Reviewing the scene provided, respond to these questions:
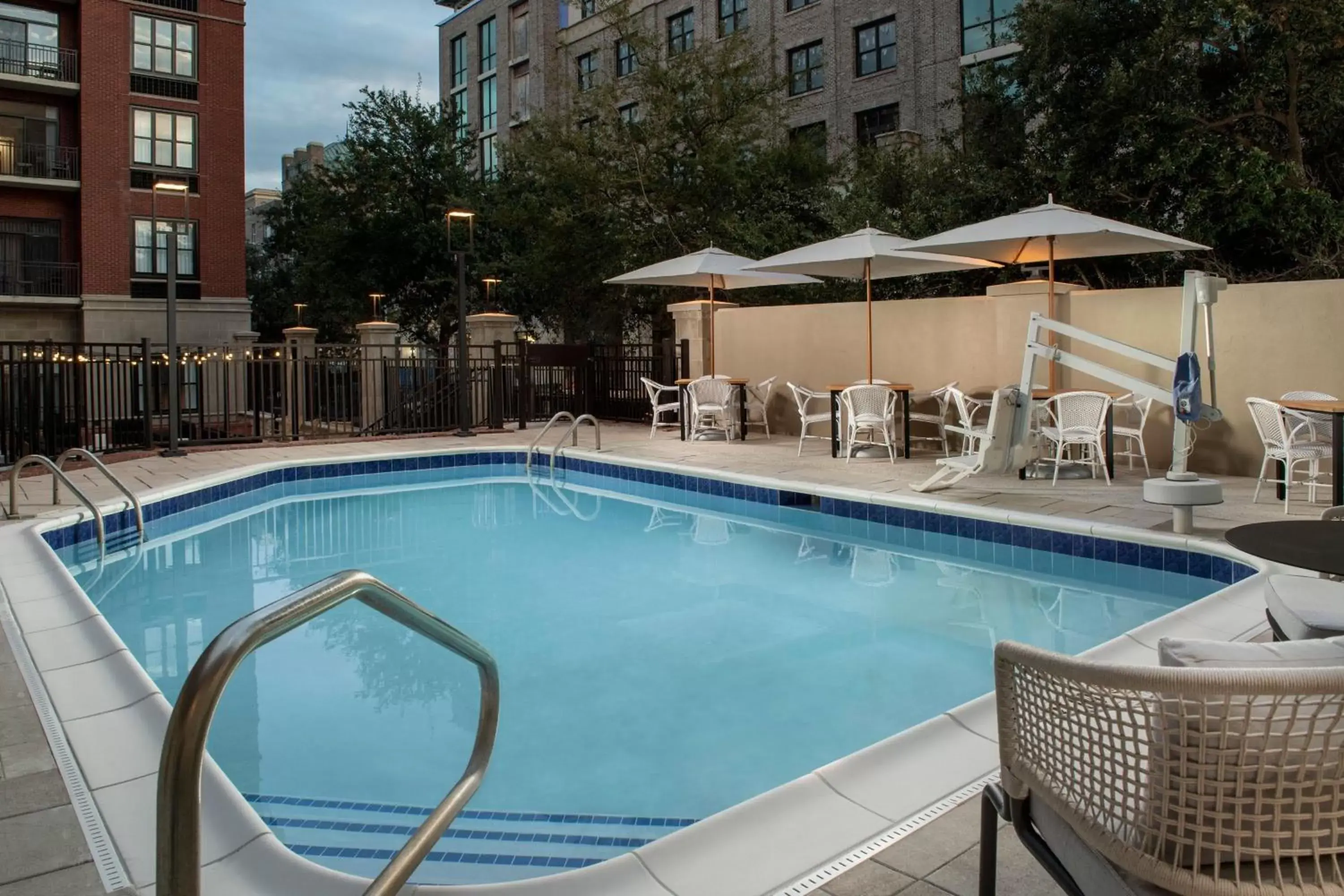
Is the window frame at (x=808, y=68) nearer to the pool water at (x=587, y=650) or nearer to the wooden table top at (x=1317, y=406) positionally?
the pool water at (x=587, y=650)

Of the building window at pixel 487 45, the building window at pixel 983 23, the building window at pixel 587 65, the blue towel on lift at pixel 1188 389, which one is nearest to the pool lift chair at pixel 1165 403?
the blue towel on lift at pixel 1188 389

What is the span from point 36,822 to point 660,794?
1.86 metres

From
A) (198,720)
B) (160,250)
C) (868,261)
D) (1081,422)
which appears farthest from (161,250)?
(198,720)

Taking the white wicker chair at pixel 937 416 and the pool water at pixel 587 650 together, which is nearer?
the pool water at pixel 587 650

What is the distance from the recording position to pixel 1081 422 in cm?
843

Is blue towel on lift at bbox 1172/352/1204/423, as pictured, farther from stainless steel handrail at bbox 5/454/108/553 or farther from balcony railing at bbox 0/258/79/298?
balcony railing at bbox 0/258/79/298

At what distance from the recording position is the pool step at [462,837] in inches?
111

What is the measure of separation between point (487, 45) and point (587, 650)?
37054 millimetres

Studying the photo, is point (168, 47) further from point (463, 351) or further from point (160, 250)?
point (463, 351)

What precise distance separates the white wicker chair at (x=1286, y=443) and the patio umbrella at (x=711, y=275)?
616cm

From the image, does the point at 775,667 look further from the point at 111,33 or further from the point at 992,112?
the point at 111,33

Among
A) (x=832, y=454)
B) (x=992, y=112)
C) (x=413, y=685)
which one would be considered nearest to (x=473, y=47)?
(x=992, y=112)

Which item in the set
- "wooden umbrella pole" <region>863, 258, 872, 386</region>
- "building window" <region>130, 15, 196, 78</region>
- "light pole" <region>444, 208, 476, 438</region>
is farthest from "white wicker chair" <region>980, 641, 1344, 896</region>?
"building window" <region>130, 15, 196, 78</region>

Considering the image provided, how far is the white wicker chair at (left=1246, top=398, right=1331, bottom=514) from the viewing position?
21.8ft
